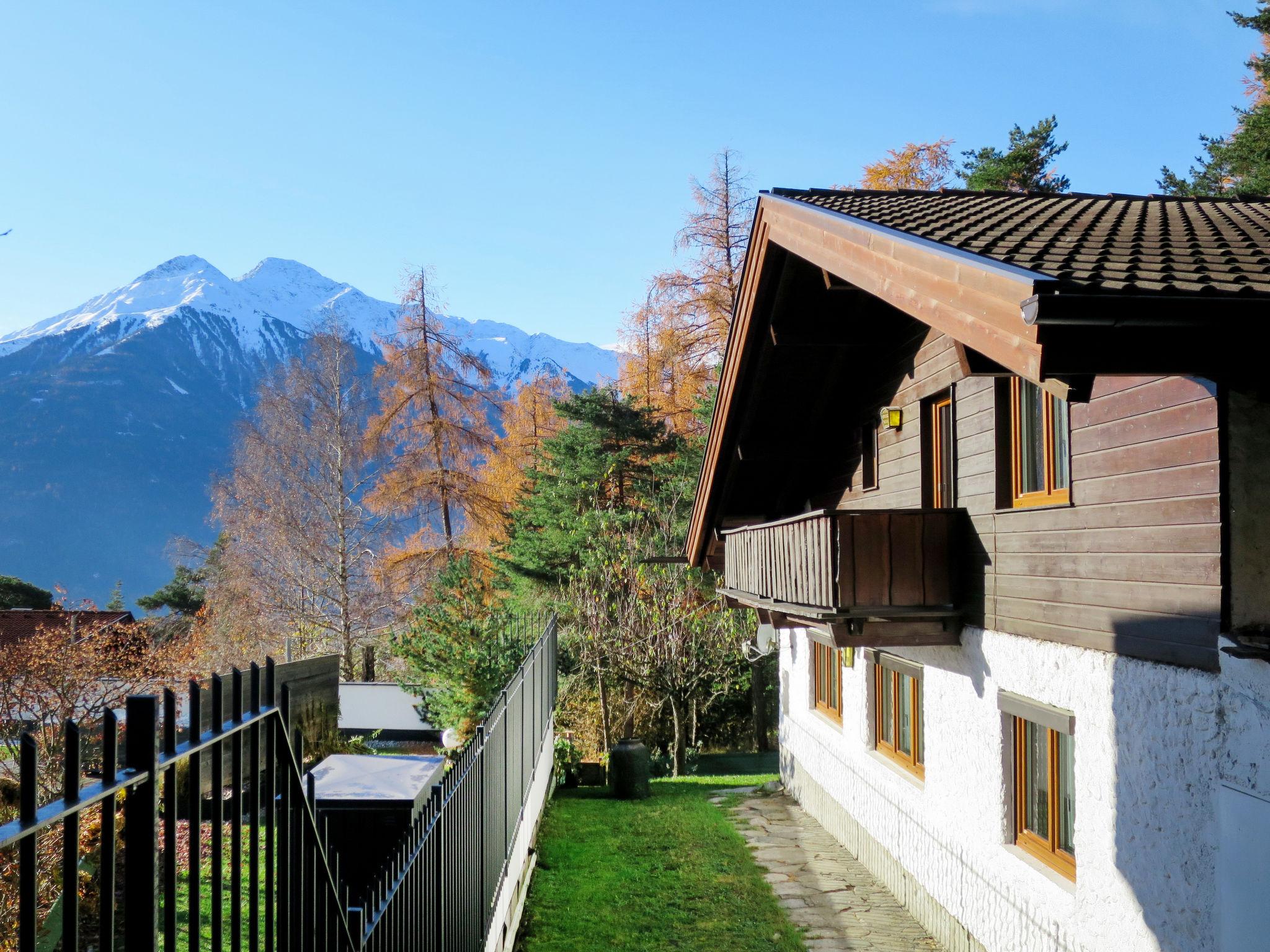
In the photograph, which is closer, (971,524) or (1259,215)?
(1259,215)

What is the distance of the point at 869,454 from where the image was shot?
446 inches

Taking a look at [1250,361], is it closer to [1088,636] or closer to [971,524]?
[1088,636]

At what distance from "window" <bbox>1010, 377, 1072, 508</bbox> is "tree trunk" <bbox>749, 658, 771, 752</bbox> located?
609 inches

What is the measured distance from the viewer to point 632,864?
460 inches

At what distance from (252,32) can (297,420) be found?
24948mm

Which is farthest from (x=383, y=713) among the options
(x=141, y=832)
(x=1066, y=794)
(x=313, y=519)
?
(x=141, y=832)

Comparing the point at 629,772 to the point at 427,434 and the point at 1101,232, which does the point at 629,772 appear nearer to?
the point at 1101,232

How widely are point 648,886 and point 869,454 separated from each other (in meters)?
5.16

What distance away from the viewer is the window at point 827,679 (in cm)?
1309

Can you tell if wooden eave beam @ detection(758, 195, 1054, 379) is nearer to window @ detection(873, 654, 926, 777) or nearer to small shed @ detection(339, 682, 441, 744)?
window @ detection(873, 654, 926, 777)

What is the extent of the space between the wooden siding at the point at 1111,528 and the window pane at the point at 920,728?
6.24 ft

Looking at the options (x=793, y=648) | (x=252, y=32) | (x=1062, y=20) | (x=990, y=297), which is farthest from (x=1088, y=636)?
(x=1062, y=20)

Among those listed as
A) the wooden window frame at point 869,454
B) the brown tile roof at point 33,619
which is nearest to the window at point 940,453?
the wooden window frame at point 869,454

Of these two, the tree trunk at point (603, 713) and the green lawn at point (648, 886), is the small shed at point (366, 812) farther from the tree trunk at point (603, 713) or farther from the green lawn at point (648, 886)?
the tree trunk at point (603, 713)
